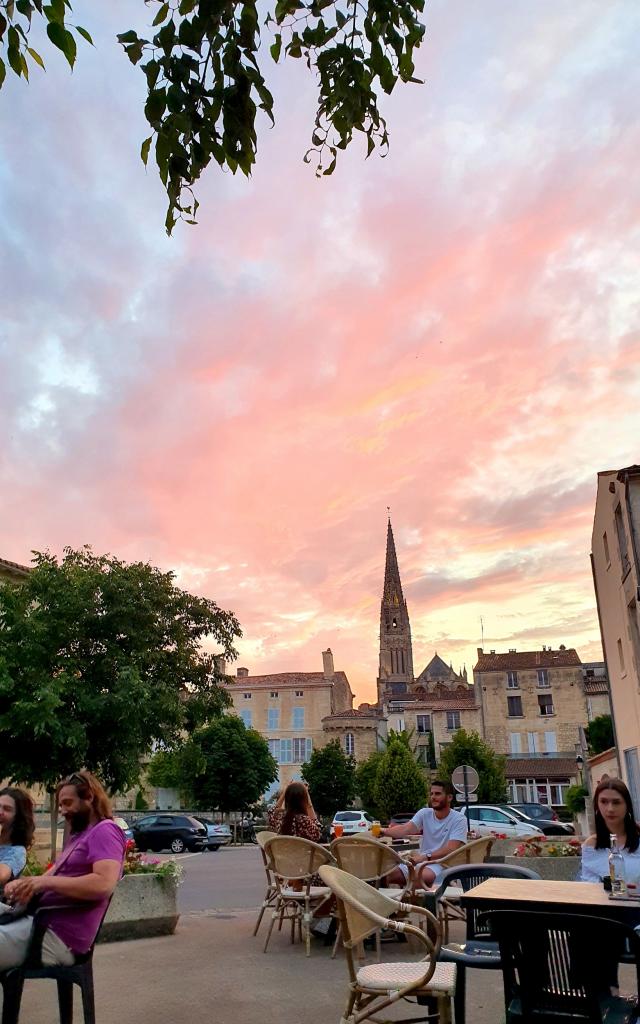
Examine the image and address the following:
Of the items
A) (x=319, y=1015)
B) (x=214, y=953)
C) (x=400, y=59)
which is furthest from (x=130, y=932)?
(x=400, y=59)

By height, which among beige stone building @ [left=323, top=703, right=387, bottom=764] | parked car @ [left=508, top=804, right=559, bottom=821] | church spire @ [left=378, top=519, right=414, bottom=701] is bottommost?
parked car @ [left=508, top=804, right=559, bottom=821]

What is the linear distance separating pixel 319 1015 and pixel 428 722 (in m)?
51.9

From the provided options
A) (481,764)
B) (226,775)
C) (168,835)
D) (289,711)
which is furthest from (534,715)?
(168,835)

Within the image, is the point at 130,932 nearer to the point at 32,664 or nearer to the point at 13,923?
the point at 13,923

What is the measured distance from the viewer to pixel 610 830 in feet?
14.8

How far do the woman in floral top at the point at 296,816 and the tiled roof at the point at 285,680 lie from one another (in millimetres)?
52305

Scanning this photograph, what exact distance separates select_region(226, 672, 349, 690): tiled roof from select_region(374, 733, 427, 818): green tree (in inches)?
648

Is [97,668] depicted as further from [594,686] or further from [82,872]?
[594,686]

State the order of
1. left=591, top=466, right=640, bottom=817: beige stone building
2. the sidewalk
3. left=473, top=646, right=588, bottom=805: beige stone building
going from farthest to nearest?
left=473, top=646, right=588, bottom=805: beige stone building < left=591, top=466, right=640, bottom=817: beige stone building < the sidewalk

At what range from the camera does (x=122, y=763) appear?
57.5ft

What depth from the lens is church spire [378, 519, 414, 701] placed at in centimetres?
12212

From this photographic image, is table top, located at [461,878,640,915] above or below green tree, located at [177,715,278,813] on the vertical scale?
below

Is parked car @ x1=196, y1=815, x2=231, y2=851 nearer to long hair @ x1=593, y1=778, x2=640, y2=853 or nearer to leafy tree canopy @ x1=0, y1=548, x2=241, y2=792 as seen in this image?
leafy tree canopy @ x1=0, y1=548, x2=241, y2=792

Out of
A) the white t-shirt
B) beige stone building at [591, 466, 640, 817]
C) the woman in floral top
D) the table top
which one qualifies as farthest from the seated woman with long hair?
beige stone building at [591, 466, 640, 817]
